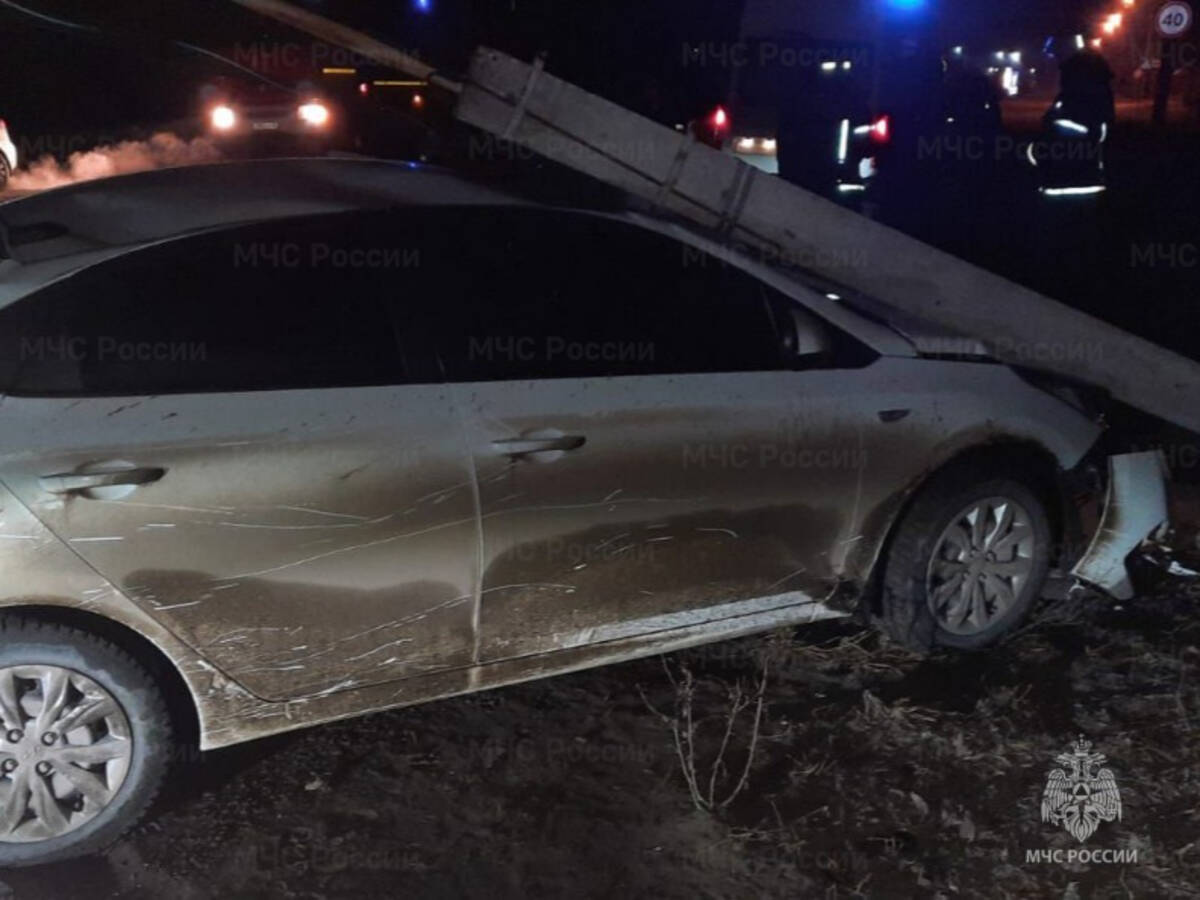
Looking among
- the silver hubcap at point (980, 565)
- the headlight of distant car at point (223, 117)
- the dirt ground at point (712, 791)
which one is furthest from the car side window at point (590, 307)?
the headlight of distant car at point (223, 117)

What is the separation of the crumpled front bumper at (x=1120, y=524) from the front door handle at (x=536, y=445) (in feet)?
7.34

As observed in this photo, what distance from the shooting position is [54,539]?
284 centimetres

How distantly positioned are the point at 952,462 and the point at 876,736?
0.99 metres

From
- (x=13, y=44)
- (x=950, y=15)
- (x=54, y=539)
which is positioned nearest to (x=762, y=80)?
(x=950, y=15)

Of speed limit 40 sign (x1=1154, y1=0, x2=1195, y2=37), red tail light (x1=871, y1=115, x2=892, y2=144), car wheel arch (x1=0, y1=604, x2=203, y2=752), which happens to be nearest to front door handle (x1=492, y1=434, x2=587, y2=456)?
car wheel arch (x1=0, y1=604, x2=203, y2=752)

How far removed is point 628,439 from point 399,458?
682 mm

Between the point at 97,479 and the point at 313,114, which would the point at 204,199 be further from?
the point at 313,114

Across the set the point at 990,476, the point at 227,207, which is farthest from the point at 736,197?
the point at 227,207

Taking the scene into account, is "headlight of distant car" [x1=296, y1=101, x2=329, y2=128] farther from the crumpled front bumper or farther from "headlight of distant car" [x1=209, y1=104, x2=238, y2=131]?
the crumpled front bumper

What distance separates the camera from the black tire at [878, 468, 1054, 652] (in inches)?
161

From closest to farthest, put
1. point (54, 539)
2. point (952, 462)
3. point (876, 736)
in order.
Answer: point (54, 539), point (876, 736), point (952, 462)

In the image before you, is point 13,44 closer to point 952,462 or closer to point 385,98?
point 385,98

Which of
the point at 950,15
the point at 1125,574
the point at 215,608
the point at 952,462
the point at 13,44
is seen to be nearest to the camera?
the point at 215,608

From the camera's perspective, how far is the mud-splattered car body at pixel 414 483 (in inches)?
115
